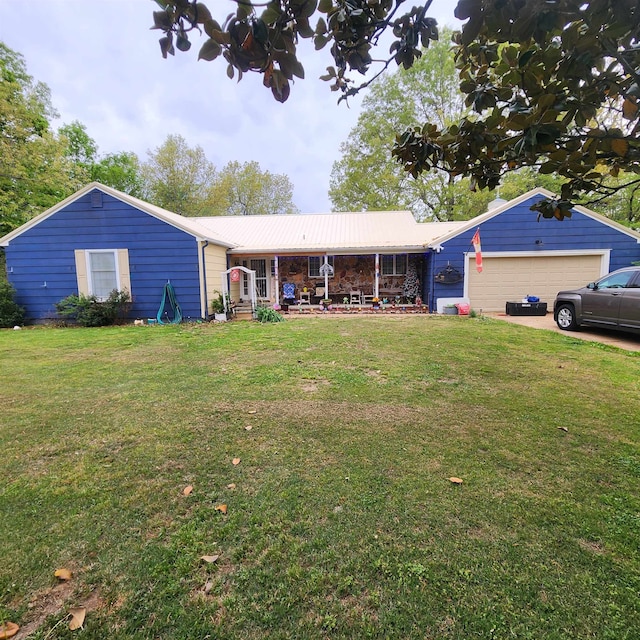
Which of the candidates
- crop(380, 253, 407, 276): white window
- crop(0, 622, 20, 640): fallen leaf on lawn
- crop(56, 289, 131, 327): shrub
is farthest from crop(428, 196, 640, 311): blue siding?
crop(0, 622, 20, 640): fallen leaf on lawn

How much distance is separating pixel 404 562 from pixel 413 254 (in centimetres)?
1429

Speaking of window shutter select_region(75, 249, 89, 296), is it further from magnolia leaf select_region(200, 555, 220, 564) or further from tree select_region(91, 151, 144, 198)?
tree select_region(91, 151, 144, 198)

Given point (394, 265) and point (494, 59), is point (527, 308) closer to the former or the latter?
point (394, 265)

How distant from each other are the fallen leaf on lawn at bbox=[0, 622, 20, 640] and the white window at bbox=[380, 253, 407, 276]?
14861mm

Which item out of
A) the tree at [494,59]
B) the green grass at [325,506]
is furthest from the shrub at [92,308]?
the tree at [494,59]

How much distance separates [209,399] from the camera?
4230 millimetres

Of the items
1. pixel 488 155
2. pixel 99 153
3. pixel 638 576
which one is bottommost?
pixel 638 576

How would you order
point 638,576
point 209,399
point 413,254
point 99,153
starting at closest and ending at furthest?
point 638,576 < point 209,399 < point 413,254 < point 99,153

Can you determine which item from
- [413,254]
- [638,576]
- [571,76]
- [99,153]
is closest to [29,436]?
[638,576]

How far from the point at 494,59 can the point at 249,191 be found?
104ft

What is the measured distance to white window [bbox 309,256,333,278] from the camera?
50.6 ft

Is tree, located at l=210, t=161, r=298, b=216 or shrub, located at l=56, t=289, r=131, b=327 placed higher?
tree, located at l=210, t=161, r=298, b=216

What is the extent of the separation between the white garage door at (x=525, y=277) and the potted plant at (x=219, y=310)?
29.1ft

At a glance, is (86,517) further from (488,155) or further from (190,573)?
(488,155)
